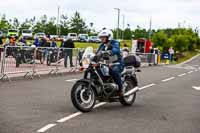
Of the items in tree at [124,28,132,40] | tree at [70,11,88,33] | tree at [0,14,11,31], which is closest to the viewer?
tree at [0,14,11,31]

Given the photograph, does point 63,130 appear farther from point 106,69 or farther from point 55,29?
point 55,29

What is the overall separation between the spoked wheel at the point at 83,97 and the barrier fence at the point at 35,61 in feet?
24.1

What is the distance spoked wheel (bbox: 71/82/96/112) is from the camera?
9.65 m

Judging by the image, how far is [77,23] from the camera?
105 metres

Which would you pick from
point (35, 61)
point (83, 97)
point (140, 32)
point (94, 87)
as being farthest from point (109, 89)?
point (140, 32)

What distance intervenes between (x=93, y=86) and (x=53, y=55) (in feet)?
35.1

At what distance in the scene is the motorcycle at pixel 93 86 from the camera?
384 inches

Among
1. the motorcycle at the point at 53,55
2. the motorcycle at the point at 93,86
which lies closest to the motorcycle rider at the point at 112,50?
the motorcycle at the point at 93,86

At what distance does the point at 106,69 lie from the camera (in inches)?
405

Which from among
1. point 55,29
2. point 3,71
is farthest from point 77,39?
point 3,71

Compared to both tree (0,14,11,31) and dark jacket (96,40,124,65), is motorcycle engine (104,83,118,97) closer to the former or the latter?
dark jacket (96,40,124,65)

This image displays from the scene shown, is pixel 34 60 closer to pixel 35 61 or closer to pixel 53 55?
pixel 35 61

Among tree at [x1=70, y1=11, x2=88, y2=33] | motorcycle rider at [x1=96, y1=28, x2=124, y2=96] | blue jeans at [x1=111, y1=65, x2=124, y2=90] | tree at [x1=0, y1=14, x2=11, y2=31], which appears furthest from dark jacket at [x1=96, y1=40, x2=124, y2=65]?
tree at [x1=70, y1=11, x2=88, y2=33]

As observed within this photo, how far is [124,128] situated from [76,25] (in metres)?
97.9
